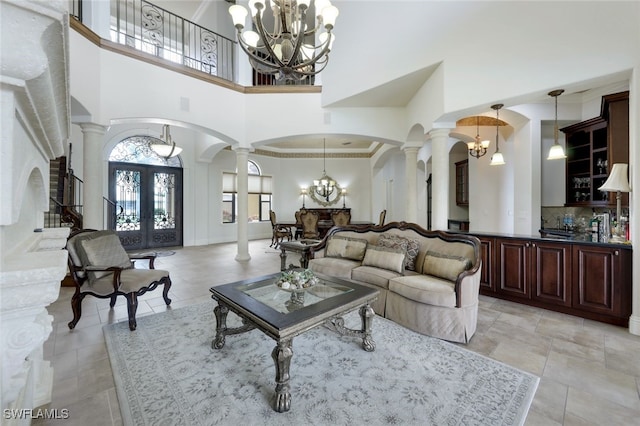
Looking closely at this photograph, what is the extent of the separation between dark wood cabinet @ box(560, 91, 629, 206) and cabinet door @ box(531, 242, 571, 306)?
5.67ft

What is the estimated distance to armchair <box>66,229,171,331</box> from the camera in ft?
9.28

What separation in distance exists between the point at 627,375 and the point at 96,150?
261 inches

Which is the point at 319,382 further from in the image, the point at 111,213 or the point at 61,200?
the point at 111,213

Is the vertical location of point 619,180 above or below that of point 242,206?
above

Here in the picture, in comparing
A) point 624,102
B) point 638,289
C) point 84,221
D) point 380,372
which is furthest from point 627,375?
point 84,221

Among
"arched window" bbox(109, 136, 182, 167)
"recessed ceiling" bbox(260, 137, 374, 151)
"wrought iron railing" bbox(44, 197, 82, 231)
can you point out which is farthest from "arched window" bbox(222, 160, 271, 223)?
"wrought iron railing" bbox(44, 197, 82, 231)

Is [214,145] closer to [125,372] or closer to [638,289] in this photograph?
[125,372]

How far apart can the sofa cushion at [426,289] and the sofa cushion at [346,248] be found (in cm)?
86

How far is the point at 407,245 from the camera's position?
340cm

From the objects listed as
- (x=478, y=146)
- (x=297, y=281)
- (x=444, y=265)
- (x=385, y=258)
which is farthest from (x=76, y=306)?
(x=478, y=146)

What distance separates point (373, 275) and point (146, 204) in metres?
7.22

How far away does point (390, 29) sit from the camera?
4.43 metres

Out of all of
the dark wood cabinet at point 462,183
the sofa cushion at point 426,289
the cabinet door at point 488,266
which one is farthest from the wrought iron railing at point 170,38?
the dark wood cabinet at point 462,183

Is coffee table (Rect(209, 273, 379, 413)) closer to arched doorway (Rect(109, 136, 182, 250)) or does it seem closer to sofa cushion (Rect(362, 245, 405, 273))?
sofa cushion (Rect(362, 245, 405, 273))
